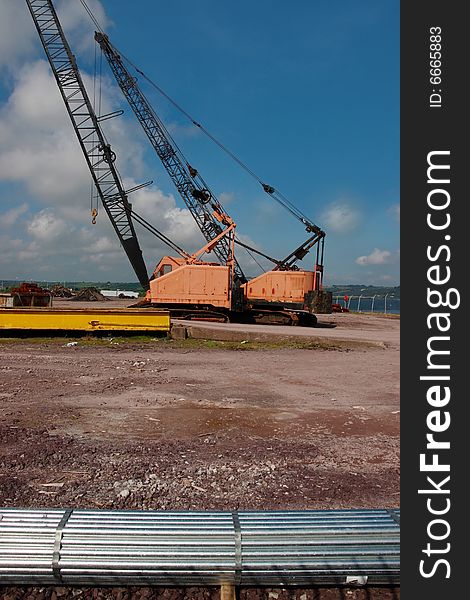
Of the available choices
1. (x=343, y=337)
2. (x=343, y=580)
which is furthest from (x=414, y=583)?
(x=343, y=337)

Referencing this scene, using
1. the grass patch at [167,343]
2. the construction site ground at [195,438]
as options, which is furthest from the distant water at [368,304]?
the construction site ground at [195,438]

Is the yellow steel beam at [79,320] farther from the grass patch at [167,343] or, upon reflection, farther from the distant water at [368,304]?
the distant water at [368,304]

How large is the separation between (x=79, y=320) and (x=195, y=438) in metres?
9.99

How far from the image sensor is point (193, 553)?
2.70 m

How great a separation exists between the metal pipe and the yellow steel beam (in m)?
11.8

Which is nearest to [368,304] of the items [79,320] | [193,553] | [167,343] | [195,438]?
[167,343]

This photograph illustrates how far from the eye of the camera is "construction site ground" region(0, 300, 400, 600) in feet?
12.4

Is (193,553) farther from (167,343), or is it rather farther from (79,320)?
(79,320)

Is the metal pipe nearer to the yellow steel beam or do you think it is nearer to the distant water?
the yellow steel beam

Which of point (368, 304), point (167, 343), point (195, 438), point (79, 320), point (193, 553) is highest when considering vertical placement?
point (368, 304)

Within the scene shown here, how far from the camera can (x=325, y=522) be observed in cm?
293

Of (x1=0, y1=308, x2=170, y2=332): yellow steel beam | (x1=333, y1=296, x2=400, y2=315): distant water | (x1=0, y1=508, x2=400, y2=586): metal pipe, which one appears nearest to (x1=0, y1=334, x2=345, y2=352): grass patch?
(x1=0, y1=308, x2=170, y2=332): yellow steel beam

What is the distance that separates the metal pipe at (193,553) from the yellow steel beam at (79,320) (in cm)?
1184

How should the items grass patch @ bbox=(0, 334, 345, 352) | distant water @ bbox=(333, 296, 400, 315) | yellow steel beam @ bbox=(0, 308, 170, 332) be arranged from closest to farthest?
grass patch @ bbox=(0, 334, 345, 352)
yellow steel beam @ bbox=(0, 308, 170, 332)
distant water @ bbox=(333, 296, 400, 315)
